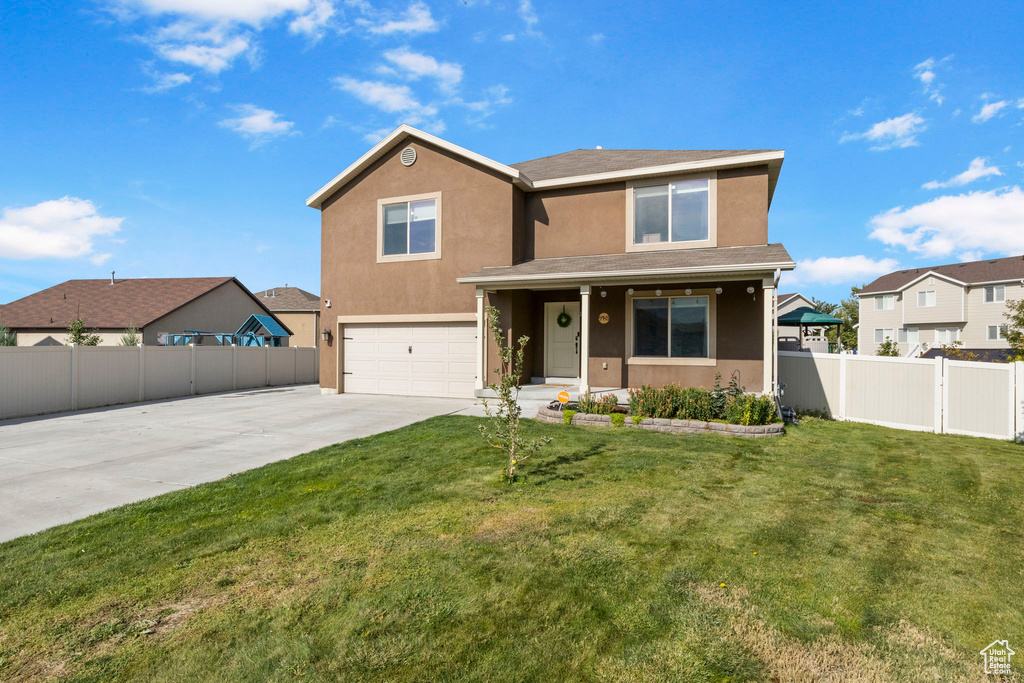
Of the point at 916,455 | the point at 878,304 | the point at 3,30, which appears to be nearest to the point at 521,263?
the point at 916,455

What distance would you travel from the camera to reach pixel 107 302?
25.7 metres

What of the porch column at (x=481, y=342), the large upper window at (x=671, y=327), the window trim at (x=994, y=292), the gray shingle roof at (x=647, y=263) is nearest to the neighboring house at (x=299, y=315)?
the porch column at (x=481, y=342)

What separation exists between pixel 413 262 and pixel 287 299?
2532cm

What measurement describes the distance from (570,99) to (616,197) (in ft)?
11.9

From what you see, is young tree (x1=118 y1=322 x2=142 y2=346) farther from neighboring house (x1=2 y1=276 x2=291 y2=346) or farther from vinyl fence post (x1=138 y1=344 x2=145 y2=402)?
vinyl fence post (x1=138 y1=344 x2=145 y2=402)

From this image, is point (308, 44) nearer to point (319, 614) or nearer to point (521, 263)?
point (521, 263)

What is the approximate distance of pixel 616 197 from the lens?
12500 millimetres

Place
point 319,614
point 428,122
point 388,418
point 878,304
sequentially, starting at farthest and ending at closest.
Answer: point 878,304
point 428,122
point 388,418
point 319,614

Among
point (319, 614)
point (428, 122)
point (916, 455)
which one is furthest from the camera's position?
point (428, 122)

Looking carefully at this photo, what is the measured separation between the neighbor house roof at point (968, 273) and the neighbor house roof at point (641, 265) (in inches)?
1203

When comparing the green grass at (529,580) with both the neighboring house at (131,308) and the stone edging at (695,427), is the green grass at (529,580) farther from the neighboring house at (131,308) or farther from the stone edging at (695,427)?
the neighboring house at (131,308)

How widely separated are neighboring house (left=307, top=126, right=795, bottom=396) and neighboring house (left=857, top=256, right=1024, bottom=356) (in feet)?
81.8

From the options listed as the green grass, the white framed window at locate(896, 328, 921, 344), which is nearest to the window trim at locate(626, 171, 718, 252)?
the green grass

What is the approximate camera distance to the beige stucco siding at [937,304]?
32094mm
